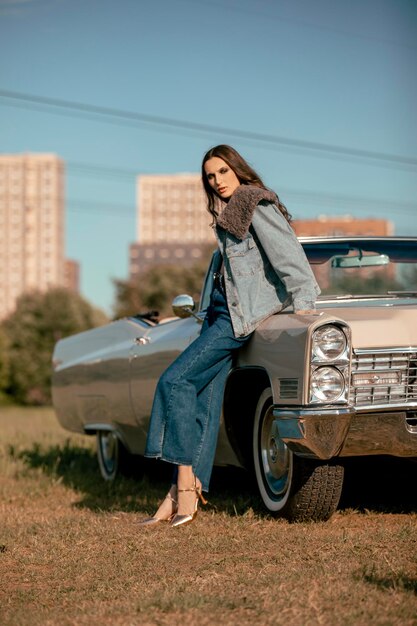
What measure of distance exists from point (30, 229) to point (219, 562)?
14412 centimetres

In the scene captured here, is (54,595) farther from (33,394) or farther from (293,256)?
(33,394)

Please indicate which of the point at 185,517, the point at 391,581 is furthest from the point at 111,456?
the point at 391,581

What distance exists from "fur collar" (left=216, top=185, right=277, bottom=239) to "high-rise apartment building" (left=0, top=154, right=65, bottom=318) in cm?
13892

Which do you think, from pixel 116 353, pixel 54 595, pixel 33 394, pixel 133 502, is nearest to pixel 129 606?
pixel 54 595

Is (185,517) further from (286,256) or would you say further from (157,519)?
(286,256)

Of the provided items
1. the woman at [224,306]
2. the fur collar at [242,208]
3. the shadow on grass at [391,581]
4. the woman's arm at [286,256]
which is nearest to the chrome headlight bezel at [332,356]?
the woman's arm at [286,256]

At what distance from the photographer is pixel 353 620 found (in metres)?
3.47

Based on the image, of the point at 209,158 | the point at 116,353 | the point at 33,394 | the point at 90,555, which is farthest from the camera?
the point at 33,394

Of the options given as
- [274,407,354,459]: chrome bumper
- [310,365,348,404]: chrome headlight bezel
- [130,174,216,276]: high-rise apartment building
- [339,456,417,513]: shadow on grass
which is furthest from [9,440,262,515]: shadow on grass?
[130,174,216,276]: high-rise apartment building

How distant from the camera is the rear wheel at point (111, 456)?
315 inches

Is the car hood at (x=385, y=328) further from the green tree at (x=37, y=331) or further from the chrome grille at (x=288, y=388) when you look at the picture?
the green tree at (x=37, y=331)

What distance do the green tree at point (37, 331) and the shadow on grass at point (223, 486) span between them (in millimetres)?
56752

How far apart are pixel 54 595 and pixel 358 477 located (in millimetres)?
2947

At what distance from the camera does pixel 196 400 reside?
18.2ft
